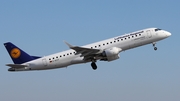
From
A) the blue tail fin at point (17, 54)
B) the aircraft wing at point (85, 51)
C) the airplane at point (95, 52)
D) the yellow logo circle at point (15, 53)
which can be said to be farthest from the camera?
the yellow logo circle at point (15, 53)

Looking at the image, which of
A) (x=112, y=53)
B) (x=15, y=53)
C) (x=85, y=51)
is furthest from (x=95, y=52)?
(x=15, y=53)

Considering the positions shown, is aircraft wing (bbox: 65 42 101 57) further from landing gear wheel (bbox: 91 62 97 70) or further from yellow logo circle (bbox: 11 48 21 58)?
yellow logo circle (bbox: 11 48 21 58)

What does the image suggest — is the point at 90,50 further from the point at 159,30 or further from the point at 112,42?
the point at 159,30

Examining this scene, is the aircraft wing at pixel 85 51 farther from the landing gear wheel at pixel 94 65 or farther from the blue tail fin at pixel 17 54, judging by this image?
the blue tail fin at pixel 17 54

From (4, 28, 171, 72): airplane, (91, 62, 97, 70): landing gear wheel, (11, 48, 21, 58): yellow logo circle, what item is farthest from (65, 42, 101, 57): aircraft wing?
(11, 48, 21, 58): yellow logo circle

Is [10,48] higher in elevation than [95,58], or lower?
higher

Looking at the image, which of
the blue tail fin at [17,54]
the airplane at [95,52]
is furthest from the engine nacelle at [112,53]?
the blue tail fin at [17,54]

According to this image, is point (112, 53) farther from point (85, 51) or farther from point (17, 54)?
point (17, 54)

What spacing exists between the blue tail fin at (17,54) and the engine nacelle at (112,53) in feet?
42.8

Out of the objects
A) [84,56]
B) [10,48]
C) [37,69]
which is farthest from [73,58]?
[10,48]

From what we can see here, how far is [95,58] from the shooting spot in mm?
65438

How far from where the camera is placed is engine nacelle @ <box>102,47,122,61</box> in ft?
205

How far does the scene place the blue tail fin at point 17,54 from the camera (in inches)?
2729

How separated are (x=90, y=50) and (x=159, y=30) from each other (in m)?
12.0
